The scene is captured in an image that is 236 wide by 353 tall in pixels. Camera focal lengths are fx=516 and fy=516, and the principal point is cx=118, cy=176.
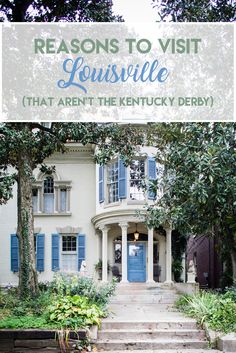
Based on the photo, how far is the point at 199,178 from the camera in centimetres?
1155

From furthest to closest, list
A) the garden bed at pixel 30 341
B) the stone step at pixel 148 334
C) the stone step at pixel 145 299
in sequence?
the stone step at pixel 145 299 < the stone step at pixel 148 334 < the garden bed at pixel 30 341

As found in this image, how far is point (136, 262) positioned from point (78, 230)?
261 cm

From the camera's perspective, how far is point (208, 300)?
10.9 m

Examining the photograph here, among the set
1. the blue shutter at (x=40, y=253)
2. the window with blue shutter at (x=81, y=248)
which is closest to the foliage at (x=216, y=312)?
the window with blue shutter at (x=81, y=248)

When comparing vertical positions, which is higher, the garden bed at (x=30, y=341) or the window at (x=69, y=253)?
the window at (x=69, y=253)

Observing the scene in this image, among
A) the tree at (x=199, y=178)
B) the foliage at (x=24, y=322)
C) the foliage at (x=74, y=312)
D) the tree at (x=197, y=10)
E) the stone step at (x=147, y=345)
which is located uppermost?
the tree at (x=197, y=10)

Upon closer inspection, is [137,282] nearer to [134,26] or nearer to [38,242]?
[38,242]

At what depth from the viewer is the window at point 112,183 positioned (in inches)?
765

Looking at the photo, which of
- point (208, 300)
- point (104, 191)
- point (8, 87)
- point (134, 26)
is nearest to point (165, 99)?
point (134, 26)

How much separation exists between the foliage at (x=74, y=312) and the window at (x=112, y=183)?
9.47m

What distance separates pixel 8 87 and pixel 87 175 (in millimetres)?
13620

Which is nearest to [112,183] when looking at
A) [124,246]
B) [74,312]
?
[124,246]

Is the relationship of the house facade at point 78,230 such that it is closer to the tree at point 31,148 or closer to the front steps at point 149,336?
the tree at point 31,148

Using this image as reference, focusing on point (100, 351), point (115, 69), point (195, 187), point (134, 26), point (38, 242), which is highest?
point (134, 26)
